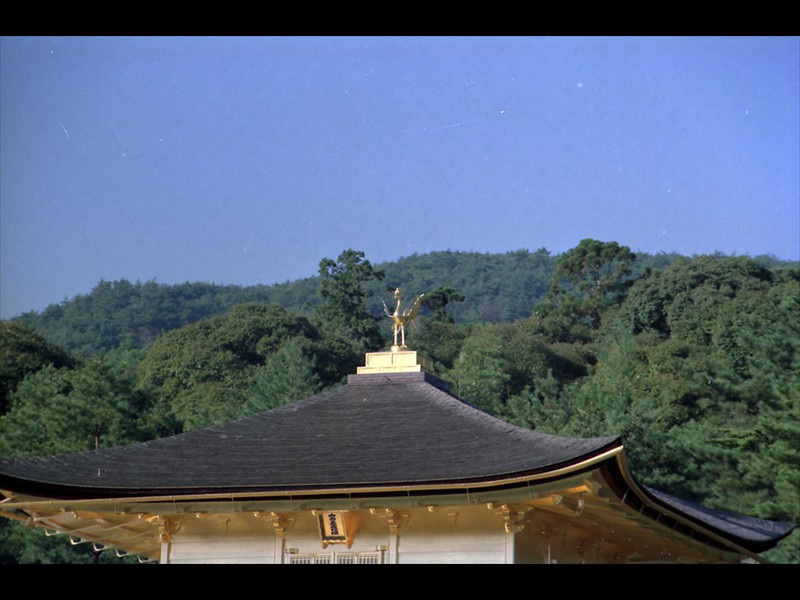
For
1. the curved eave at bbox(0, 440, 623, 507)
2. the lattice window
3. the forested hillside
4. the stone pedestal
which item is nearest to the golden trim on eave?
the curved eave at bbox(0, 440, 623, 507)

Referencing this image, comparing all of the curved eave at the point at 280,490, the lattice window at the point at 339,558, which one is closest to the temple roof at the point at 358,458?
the curved eave at the point at 280,490

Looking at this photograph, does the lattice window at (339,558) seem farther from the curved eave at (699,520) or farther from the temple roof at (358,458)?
the curved eave at (699,520)

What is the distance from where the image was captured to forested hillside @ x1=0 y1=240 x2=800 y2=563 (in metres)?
35.0

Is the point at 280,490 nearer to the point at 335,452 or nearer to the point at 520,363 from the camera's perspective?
the point at 335,452

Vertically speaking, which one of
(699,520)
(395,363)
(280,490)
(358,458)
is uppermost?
(395,363)

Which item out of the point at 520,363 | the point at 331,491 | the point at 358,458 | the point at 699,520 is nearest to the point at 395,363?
the point at 358,458

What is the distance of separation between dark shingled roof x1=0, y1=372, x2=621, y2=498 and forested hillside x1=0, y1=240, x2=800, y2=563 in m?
5.51

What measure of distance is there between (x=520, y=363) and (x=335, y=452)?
43.3 m

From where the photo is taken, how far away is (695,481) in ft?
115

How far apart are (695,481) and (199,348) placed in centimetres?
2958

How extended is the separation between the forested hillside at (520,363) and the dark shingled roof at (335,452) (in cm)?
551

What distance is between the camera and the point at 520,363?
2307 inches
